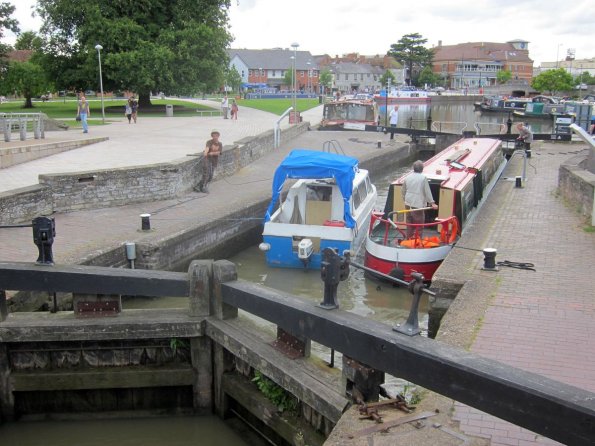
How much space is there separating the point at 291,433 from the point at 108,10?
36.4 meters

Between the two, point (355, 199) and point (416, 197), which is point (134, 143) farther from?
point (416, 197)

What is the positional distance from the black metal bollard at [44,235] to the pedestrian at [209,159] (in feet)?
32.7

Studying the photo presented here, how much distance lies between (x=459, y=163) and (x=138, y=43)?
26.5 meters

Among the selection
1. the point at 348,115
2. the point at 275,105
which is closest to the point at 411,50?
the point at 275,105

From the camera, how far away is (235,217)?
14641 millimetres

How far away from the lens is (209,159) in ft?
56.9

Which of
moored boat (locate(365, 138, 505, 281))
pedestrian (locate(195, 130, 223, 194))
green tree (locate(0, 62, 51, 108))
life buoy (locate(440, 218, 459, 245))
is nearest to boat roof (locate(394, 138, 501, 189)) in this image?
moored boat (locate(365, 138, 505, 281))

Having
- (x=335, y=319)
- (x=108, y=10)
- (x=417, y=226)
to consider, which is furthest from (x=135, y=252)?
(x=108, y=10)

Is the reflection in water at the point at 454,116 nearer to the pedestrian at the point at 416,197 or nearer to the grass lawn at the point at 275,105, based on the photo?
the grass lawn at the point at 275,105

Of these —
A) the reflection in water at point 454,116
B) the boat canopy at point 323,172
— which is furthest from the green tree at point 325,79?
the boat canopy at point 323,172

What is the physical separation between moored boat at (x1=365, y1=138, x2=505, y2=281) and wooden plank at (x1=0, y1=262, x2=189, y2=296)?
18.5ft

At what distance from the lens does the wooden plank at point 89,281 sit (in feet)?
23.0

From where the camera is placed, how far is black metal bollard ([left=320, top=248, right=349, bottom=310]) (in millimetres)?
5539

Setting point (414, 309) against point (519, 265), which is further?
point (519, 265)
